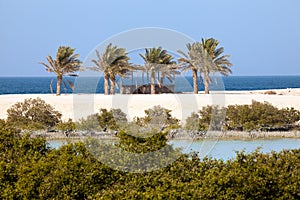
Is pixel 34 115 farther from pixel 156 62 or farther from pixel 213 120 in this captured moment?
pixel 213 120

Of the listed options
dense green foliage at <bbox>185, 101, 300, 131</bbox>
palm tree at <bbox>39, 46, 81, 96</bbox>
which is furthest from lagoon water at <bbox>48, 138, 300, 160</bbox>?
palm tree at <bbox>39, 46, 81, 96</bbox>

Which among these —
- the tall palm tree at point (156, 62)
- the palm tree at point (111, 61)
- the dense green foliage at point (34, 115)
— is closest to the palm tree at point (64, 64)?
the palm tree at point (111, 61)

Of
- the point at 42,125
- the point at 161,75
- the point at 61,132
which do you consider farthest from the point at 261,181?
the point at 42,125

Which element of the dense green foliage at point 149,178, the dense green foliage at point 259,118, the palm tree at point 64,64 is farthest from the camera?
the palm tree at point 64,64

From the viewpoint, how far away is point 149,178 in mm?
10156

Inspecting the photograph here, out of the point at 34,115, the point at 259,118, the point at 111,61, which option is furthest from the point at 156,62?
the point at 111,61

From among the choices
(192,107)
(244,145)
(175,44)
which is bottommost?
(244,145)

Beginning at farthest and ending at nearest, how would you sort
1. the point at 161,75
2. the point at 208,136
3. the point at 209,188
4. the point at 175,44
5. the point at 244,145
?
the point at 244,145 < the point at 208,136 < the point at 161,75 < the point at 175,44 < the point at 209,188

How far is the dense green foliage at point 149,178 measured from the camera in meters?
9.41

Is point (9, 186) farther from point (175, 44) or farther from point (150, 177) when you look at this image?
point (175, 44)

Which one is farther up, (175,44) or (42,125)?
(175,44)

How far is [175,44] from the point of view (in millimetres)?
12086

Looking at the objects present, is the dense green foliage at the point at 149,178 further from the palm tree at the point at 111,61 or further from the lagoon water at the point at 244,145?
the lagoon water at the point at 244,145

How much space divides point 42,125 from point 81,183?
17.1 metres
